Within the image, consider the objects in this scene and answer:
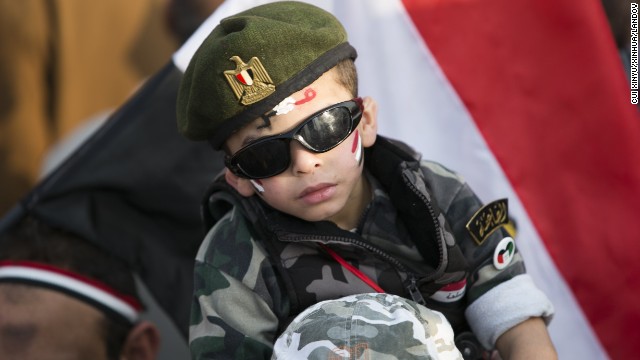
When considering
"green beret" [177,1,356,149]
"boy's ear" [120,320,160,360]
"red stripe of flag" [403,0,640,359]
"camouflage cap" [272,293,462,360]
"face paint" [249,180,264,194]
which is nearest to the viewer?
"camouflage cap" [272,293,462,360]

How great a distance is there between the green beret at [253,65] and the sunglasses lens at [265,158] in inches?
2.6

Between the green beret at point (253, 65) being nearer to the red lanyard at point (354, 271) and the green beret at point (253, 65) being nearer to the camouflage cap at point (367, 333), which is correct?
the red lanyard at point (354, 271)

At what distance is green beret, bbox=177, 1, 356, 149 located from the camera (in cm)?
187

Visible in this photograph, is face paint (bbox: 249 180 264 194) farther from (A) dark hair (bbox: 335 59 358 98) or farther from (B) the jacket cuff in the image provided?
(B) the jacket cuff

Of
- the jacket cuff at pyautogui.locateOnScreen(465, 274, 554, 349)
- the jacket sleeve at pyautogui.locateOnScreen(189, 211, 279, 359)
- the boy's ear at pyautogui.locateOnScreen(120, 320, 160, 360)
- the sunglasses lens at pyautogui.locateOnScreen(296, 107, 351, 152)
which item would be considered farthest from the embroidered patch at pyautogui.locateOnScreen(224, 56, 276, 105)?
the boy's ear at pyautogui.locateOnScreen(120, 320, 160, 360)

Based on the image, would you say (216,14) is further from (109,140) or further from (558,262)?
(558,262)

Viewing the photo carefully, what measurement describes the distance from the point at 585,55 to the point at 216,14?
1.05m

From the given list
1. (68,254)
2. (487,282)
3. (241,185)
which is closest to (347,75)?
(241,185)

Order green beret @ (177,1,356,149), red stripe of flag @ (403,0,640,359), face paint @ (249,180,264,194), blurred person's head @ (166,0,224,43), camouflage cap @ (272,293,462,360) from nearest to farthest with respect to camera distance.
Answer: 1. camouflage cap @ (272,293,462,360)
2. green beret @ (177,1,356,149)
3. face paint @ (249,180,264,194)
4. red stripe of flag @ (403,0,640,359)
5. blurred person's head @ (166,0,224,43)

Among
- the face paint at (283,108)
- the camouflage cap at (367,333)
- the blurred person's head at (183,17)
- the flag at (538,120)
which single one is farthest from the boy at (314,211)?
the blurred person's head at (183,17)

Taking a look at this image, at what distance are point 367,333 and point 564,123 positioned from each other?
131 centimetres

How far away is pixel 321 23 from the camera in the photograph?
1975 millimetres

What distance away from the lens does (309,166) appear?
189 centimetres

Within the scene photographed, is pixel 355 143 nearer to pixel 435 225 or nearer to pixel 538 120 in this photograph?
pixel 435 225
